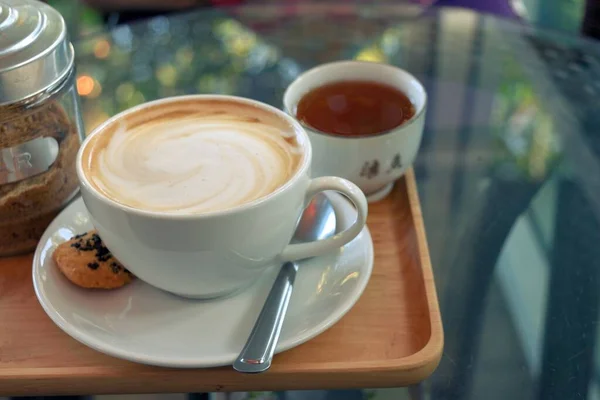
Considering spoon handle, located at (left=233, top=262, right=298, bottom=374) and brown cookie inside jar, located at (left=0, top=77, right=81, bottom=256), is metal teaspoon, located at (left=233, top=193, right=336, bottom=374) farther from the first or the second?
brown cookie inside jar, located at (left=0, top=77, right=81, bottom=256)

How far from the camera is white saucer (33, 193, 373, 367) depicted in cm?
53

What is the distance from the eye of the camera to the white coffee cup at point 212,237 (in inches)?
20.2

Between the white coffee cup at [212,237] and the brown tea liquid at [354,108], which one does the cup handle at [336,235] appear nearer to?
the white coffee cup at [212,237]

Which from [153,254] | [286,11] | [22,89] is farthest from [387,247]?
[286,11]

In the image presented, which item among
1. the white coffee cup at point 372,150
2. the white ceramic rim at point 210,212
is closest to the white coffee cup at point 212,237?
the white ceramic rim at point 210,212

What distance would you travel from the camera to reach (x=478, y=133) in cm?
93

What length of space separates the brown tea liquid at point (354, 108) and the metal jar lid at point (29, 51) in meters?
0.26

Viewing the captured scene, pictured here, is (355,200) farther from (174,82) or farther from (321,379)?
(174,82)

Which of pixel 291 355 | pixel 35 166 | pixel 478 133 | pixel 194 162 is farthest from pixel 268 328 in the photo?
pixel 478 133

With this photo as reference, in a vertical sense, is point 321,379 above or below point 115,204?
below

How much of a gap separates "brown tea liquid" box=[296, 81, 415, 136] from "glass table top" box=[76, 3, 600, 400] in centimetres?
12

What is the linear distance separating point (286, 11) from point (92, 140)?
637 mm

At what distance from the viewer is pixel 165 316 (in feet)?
1.89

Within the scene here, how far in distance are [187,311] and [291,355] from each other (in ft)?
0.32
